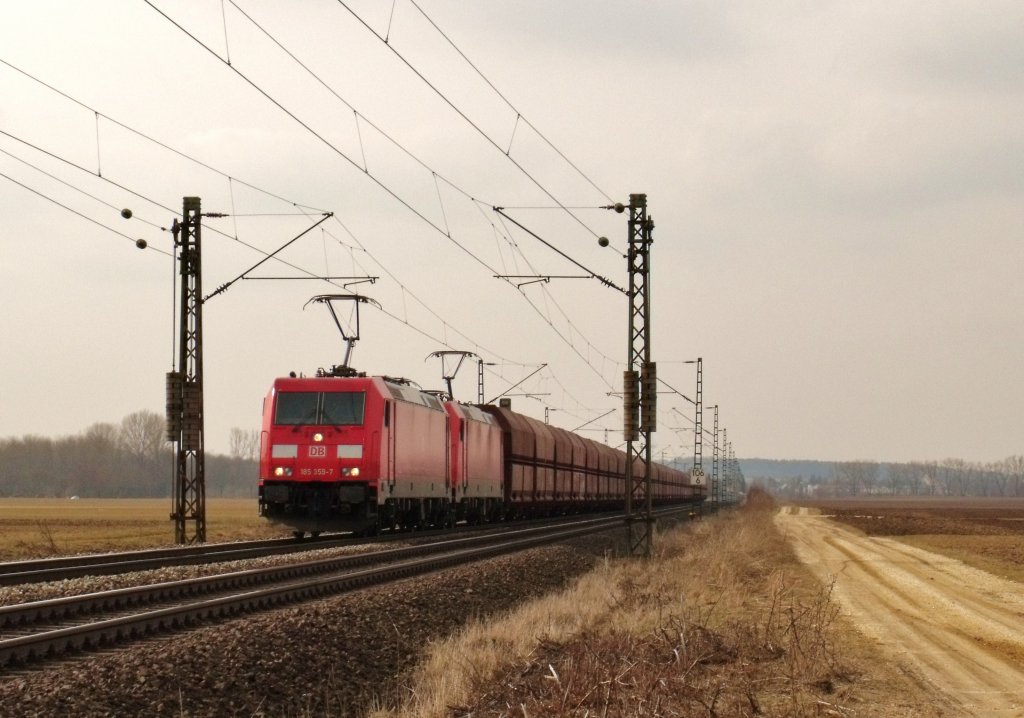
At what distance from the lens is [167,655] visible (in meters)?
11.8

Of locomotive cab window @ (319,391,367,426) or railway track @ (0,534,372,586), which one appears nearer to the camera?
railway track @ (0,534,372,586)

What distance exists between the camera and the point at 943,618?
20.5 m

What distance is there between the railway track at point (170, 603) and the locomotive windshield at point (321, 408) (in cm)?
620

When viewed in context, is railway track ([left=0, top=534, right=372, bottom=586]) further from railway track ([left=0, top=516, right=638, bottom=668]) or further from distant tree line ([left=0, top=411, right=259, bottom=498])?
distant tree line ([left=0, top=411, right=259, bottom=498])

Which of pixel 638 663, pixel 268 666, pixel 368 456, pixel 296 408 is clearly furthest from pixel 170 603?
pixel 296 408

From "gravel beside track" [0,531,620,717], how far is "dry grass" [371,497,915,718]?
553 mm

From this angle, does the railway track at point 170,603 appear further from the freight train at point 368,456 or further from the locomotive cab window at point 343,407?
the locomotive cab window at point 343,407

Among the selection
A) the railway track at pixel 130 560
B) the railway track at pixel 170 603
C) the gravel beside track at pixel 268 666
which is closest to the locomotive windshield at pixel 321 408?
the railway track at pixel 130 560

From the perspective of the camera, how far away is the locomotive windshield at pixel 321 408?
99.3 ft

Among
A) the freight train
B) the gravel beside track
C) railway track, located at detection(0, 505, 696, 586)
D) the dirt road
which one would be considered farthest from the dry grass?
the freight train

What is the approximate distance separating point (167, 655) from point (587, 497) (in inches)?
2175

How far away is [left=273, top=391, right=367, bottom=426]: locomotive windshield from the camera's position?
30.3 meters

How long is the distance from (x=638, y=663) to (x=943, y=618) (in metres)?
10.3

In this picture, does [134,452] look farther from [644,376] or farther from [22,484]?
[644,376]
